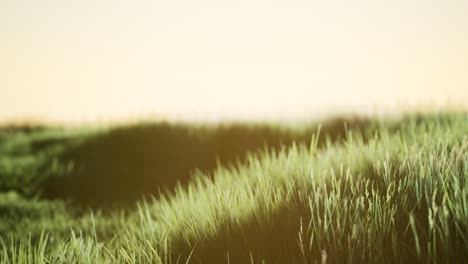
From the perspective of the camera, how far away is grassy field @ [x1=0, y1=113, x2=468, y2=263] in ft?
4.60

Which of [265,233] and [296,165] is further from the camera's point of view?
[296,165]

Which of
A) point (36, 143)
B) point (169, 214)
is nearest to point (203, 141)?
point (36, 143)

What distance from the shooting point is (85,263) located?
154 cm

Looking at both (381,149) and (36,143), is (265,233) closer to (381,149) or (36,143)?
(381,149)

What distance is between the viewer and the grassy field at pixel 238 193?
140 centimetres

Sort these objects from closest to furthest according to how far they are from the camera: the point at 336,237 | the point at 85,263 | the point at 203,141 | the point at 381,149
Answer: the point at 336,237 < the point at 85,263 < the point at 381,149 < the point at 203,141

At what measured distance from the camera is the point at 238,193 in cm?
188

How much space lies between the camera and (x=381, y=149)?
1.97 m

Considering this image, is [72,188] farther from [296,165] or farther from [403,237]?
[403,237]

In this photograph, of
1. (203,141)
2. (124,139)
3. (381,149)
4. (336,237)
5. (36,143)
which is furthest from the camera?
(36,143)

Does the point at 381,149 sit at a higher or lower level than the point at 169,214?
higher

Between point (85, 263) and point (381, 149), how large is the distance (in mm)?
1131

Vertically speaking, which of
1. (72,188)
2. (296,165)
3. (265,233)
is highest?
(296,165)

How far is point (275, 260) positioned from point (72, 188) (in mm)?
2945
